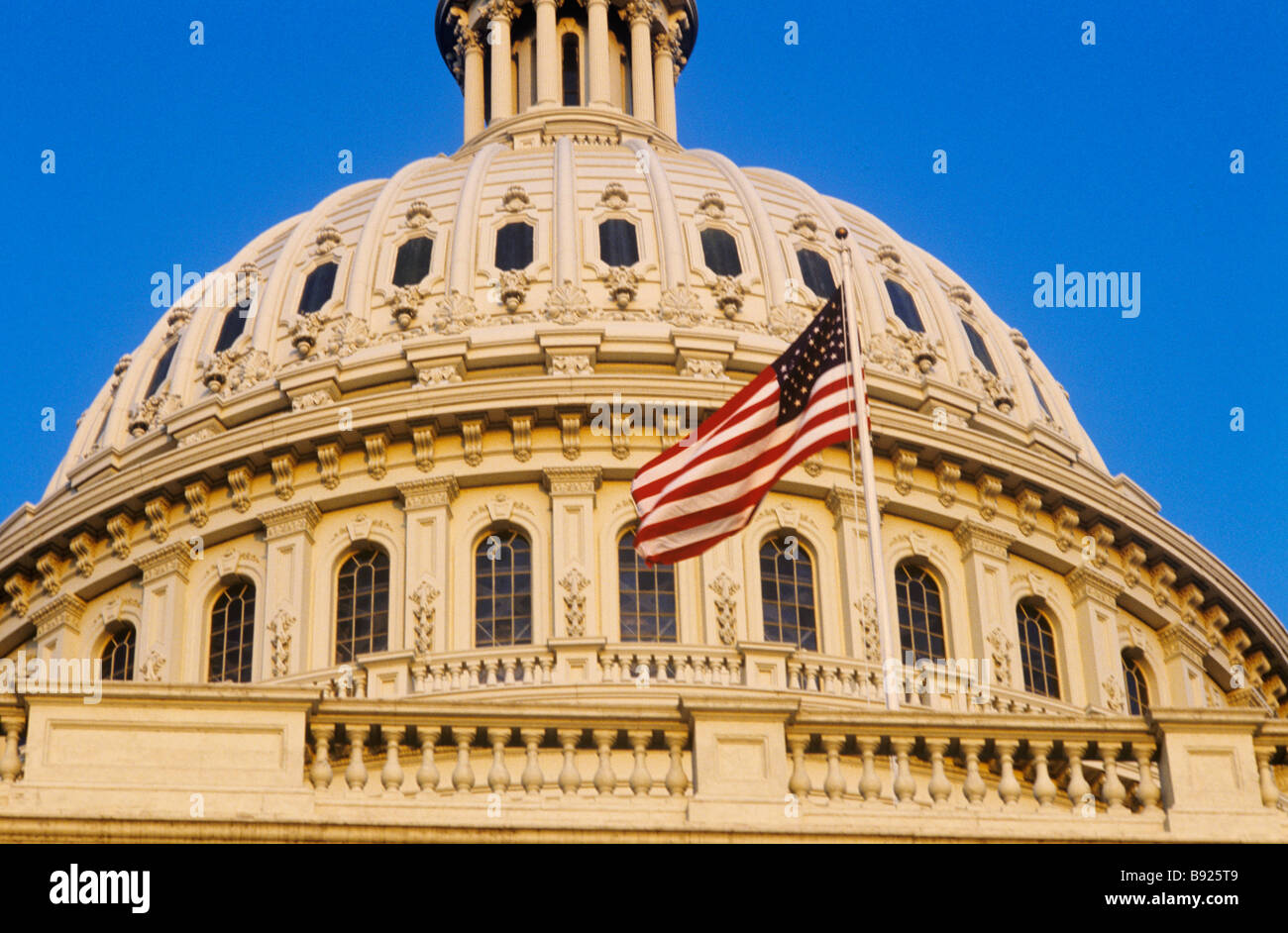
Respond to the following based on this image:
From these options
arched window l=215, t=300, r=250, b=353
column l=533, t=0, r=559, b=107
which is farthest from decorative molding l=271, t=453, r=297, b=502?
column l=533, t=0, r=559, b=107

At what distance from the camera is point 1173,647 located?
167ft

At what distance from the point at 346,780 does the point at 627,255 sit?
31.4 meters

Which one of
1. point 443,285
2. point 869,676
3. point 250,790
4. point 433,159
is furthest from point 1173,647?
point 250,790

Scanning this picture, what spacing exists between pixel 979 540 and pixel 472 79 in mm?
26065

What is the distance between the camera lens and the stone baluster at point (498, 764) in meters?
22.9

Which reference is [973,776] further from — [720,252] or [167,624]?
[720,252]

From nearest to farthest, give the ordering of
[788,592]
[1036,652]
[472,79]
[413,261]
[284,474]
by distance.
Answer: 1. [788,592]
2. [284,474]
3. [1036,652]
4. [413,261]
5. [472,79]

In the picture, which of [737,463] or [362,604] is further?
[362,604]

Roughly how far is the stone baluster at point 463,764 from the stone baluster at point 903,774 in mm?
3611

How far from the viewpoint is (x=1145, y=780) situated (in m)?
23.6

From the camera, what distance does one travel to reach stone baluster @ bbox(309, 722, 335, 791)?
22.8 meters

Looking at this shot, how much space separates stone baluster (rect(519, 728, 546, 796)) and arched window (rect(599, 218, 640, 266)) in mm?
30266

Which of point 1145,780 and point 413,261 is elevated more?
point 413,261

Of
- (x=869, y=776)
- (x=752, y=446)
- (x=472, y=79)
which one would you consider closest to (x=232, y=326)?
(x=472, y=79)
